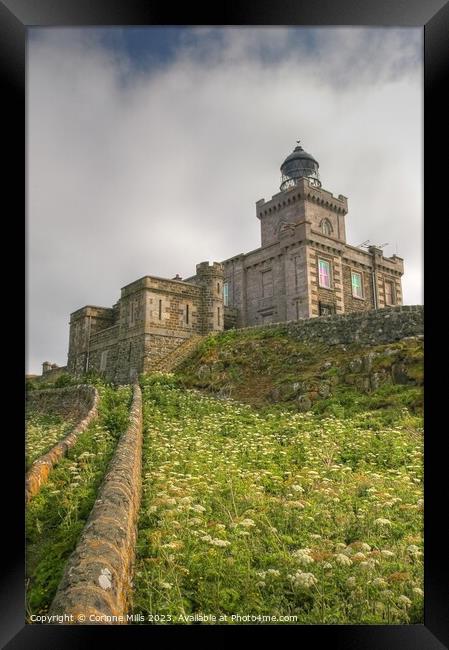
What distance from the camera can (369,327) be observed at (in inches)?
543

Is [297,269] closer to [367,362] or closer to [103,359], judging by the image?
[103,359]

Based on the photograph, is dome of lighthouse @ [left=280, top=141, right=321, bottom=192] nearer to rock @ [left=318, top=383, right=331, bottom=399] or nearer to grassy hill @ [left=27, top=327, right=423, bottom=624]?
rock @ [left=318, top=383, right=331, bottom=399]

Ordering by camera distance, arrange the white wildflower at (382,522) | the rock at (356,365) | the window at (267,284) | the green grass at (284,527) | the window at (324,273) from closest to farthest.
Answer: the green grass at (284,527) → the white wildflower at (382,522) → the rock at (356,365) → the window at (324,273) → the window at (267,284)

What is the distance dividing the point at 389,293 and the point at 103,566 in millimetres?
28042

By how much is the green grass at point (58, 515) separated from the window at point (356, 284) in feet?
70.4

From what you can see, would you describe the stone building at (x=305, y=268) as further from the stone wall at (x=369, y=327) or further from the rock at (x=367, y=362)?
the rock at (x=367, y=362)

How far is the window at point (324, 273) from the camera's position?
2419 cm

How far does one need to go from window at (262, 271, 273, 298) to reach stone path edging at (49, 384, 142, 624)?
21780 millimetres

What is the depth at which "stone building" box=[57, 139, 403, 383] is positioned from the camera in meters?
19.8

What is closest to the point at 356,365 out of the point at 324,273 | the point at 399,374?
the point at 399,374

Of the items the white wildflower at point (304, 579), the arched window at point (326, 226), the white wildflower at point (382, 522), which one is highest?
the arched window at point (326, 226)

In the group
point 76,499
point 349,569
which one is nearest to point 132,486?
point 76,499

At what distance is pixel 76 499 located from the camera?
486 centimetres

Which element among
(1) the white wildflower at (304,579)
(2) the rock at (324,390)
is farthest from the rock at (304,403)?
(1) the white wildflower at (304,579)
